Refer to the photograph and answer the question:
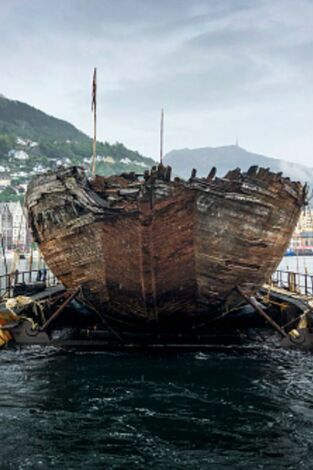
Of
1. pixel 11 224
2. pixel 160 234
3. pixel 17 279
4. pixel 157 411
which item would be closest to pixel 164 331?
pixel 160 234

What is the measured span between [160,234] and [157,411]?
12.4 feet

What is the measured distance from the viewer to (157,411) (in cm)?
852

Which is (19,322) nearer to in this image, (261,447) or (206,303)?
(206,303)

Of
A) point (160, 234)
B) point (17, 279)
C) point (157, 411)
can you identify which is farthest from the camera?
point (17, 279)

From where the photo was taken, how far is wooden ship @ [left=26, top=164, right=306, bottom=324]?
33.9 feet

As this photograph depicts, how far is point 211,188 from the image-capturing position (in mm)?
10398

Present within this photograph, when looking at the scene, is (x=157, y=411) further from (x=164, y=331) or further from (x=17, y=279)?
(x=17, y=279)

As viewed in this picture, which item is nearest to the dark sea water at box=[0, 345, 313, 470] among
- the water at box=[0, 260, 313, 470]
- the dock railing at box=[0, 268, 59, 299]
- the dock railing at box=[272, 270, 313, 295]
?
the water at box=[0, 260, 313, 470]

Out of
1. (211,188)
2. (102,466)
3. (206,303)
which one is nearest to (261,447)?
(102,466)

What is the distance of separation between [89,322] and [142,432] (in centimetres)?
832

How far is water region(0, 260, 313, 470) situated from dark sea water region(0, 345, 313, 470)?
0.06 feet

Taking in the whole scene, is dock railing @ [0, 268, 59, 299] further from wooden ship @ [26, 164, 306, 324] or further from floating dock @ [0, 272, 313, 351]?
wooden ship @ [26, 164, 306, 324]

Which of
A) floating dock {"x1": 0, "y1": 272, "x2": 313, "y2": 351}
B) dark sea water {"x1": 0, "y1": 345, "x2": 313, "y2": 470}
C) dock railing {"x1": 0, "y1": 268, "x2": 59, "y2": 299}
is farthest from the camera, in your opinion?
dock railing {"x1": 0, "y1": 268, "x2": 59, "y2": 299}

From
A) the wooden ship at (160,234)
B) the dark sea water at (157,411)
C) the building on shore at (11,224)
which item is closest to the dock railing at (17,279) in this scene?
the dark sea water at (157,411)
